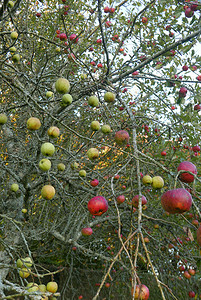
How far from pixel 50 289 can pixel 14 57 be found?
247cm

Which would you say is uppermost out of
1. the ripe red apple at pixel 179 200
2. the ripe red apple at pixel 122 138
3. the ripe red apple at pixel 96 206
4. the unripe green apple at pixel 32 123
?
the unripe green apple at pixel 32 123

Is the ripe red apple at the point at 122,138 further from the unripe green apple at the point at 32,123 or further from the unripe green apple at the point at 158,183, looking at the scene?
the unripe green apple at the point at 32,123

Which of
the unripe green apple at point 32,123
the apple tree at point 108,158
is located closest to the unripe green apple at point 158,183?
the apple tree at point 108,158

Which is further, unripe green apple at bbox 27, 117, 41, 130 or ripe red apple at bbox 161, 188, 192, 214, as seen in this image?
unripe green apple at bbox 27, 117, 41, 130

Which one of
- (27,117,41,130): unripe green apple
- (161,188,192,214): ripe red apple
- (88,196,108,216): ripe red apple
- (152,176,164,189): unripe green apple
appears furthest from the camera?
(27,117,41,130): unripe green apple

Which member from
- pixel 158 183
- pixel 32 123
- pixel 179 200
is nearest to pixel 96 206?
pixel 158 183

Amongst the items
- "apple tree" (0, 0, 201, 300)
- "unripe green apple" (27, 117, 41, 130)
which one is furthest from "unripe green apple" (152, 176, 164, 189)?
"unripe green apple" (27, 117, 41, 130)

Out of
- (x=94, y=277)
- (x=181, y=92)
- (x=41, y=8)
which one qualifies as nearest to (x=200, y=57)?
(x=181, y=92)

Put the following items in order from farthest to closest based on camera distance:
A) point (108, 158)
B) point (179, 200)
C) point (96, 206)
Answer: point (108, 158) → point (96, 206) → point (179, 200)

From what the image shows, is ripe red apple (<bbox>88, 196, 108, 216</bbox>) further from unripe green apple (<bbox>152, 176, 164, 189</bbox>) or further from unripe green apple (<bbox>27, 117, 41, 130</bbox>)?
unripe green apple (<bbox>27, 117, 41, 130</bbox>)

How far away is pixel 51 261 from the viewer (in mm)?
6324

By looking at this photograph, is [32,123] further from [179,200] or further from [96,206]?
[179,200]

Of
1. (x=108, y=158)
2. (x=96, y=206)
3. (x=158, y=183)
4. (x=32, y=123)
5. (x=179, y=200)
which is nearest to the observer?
(x=179, y=200)

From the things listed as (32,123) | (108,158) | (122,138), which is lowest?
(108,158)
